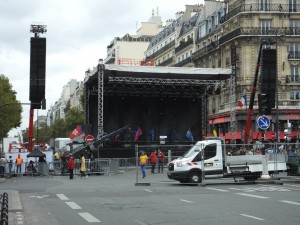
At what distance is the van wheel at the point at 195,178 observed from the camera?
26317mm

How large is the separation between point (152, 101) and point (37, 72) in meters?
15.6

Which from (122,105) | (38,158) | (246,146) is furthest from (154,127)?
(246,146)

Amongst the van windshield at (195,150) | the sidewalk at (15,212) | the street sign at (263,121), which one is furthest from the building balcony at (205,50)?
the sidewalk at (15,212)

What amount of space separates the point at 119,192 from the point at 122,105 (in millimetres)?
28930

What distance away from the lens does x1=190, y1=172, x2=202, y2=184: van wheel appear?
86.3ft

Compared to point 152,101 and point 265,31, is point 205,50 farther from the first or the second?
point 152,101

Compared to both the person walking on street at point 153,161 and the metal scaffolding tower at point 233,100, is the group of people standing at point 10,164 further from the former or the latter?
the metal scaffolding tower at point 233,100

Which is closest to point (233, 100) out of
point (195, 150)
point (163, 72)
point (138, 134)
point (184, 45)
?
point (163, 72)

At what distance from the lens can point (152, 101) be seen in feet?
170

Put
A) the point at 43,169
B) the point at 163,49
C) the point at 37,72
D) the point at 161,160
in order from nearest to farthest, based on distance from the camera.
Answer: the point at 161,160 < the point at 37,72 < the point at 43,169 < the point at 163,49

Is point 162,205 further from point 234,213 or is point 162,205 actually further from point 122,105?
point 122,105

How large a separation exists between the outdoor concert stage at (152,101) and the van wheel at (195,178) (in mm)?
19024

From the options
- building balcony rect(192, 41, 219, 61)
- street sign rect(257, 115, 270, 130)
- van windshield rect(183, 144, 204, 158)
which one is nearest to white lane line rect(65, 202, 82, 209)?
street sign rect(257, 115, 270, 130)

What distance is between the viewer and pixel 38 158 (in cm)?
4241
